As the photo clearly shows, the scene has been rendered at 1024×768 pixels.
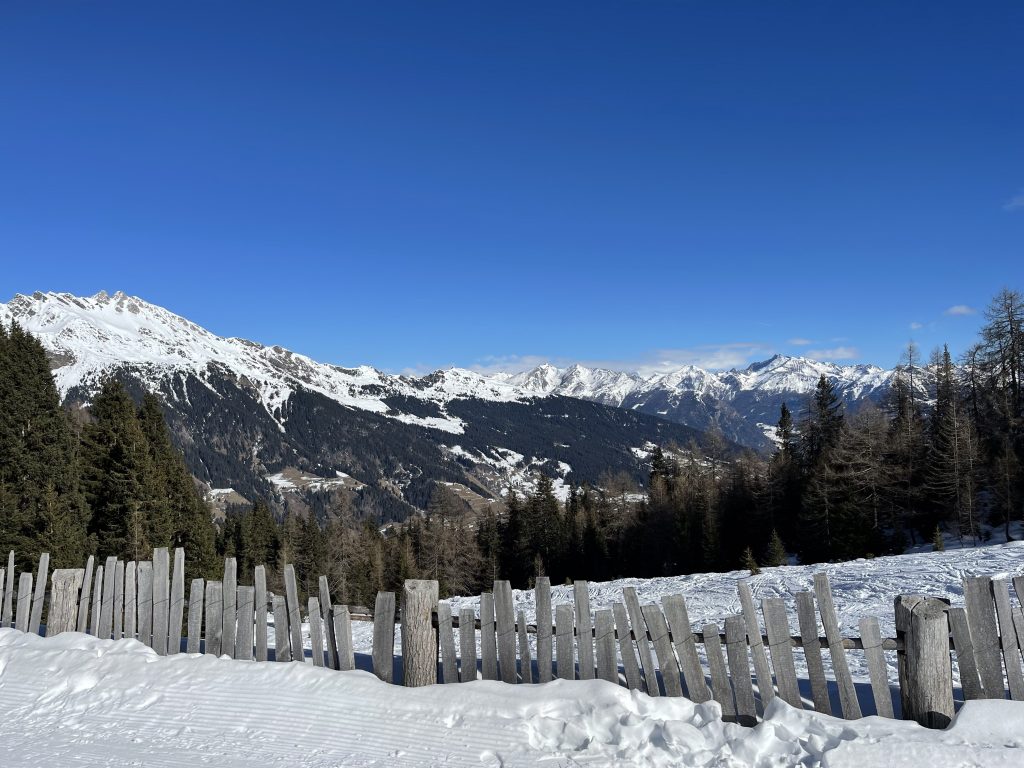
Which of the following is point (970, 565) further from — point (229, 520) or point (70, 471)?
point (229, 520)

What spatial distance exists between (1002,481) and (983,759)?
136ft

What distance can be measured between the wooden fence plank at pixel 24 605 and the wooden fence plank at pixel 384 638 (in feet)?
23.9

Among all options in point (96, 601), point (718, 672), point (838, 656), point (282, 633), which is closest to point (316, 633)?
point (282, 633)

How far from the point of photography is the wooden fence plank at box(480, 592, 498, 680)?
746cm

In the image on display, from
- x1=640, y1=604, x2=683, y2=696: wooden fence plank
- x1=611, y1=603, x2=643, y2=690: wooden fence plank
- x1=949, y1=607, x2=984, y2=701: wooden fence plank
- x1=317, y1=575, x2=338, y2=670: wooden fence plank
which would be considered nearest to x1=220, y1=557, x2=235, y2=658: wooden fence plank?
x1=317, y1=575, x2=338, y2=670: wooden fence plank

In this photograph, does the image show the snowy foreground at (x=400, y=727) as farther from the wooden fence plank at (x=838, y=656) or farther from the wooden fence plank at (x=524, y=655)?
the wooden fence plank at (x=524, y=655)

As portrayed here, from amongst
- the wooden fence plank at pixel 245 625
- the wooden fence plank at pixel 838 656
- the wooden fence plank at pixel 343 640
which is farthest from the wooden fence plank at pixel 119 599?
the wooden fence plank at pixel 838 656

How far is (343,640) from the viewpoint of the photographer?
816 centimetres

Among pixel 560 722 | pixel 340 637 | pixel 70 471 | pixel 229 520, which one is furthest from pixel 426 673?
pixel 229 520

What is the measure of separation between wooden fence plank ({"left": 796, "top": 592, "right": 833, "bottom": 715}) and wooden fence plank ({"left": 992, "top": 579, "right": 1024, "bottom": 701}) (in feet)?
5.14

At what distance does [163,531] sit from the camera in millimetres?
27969

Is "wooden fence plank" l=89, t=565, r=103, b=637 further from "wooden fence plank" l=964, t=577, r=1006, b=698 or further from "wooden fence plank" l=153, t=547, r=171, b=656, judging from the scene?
"wooden fence plank" l=964, t=577, r=1006, b=698

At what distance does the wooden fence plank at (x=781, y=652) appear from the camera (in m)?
6.39

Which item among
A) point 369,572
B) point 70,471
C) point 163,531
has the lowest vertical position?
point 369,572
